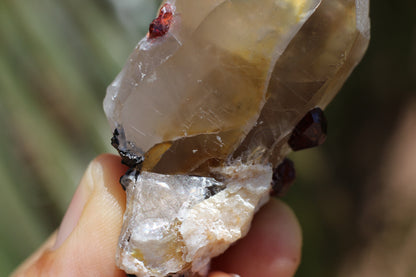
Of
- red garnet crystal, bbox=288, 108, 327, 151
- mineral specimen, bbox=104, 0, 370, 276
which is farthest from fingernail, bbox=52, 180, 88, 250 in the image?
red garnet crystal, bbox=288, 108, 327, 151

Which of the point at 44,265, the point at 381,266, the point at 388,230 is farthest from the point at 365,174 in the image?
the point at 44,265

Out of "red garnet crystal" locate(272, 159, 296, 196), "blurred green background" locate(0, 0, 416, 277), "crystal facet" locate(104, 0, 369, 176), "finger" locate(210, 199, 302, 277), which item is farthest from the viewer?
"blurred green background" locate(0, 0, 416, 277)

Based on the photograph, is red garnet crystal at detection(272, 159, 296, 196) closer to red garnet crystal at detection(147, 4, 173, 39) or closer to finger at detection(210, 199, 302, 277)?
finger at detection(210, 199, 302, 277)

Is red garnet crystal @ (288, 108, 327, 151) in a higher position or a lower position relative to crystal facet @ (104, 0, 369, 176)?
lower

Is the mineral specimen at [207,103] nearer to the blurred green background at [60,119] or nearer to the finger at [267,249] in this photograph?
the finger at [267,249]

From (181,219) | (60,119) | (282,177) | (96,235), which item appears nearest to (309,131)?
(282,177)
